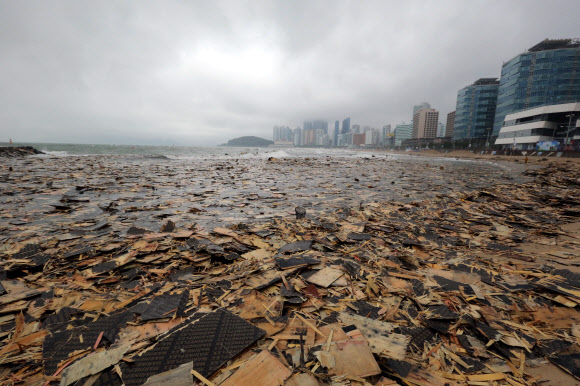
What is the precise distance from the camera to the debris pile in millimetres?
1883

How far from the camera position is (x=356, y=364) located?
1.90 m

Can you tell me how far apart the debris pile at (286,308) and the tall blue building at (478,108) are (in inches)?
5152

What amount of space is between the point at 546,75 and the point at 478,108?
29.0 metres

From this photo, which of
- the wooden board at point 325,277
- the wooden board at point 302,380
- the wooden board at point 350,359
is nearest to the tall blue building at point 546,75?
the wooden board at point 325,277

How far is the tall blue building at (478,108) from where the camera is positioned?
344 feet

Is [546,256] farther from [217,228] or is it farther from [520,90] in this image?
[520,90]

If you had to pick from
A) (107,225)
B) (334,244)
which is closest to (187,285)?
(334,244)

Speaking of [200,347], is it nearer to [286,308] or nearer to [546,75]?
[286,308]

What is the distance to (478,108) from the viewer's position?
348ft

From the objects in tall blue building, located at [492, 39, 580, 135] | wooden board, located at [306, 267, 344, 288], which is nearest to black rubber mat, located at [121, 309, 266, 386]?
wooden board, located at [306, 267, 344, 288]

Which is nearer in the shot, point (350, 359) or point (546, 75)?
point (350, 359)

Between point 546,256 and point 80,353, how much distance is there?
6.34 metres

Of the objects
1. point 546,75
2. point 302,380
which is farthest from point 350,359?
point 546,75

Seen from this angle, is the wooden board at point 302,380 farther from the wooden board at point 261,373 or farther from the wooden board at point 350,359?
the wooden board at point 350,359
